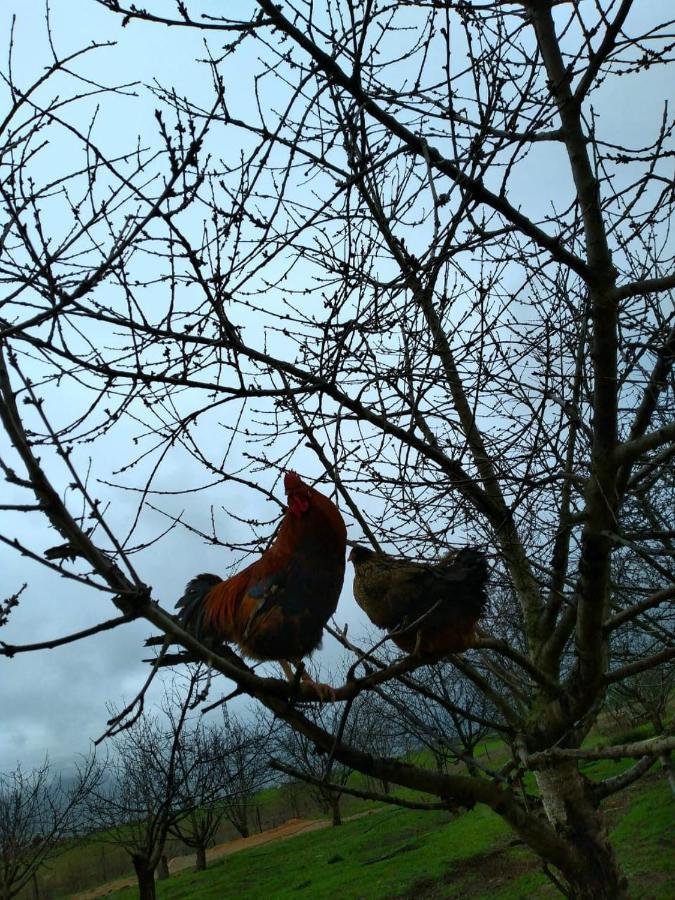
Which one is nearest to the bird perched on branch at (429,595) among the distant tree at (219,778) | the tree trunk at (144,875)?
the tree trunk at (144,875)

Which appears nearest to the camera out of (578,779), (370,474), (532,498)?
(370,474)

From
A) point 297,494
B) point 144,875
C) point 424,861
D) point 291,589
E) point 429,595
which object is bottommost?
point 424,861

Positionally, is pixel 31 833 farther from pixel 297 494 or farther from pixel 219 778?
pixel 297 494

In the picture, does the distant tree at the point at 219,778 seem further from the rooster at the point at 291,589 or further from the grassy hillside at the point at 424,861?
the rooster at the point at 291,589

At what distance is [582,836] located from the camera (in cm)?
419

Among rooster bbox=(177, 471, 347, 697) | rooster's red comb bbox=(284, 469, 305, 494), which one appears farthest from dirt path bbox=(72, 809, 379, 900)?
rooster's red comb bbox=(284, 469, 305, 494)

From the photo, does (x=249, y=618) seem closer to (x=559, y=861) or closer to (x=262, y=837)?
(x=559, y=861)

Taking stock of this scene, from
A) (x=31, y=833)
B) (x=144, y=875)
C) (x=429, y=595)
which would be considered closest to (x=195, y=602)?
(x=429, y=595)

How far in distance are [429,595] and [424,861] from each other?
1645 cm

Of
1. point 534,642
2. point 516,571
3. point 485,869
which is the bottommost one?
point 485,869

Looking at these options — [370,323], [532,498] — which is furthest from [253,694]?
[532,498]

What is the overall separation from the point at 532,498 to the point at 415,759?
1179 inches

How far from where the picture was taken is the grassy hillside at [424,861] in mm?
13594

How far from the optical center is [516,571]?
4.78 metres
